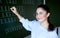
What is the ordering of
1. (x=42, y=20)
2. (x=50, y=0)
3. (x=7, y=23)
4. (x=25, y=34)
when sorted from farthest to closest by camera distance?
1. (x=50, y=0)
2. (x=25, y=34)
3. (x=7, y=23)
4. (x=42, y=20)

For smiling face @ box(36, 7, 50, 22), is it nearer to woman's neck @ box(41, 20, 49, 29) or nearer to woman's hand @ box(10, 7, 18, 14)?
woman's neck @ box(41, 20, 49, 29)

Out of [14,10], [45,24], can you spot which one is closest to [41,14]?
[45,24]

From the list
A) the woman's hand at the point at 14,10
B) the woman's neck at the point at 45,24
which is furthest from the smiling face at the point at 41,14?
the woman's hand at the point at 14,10

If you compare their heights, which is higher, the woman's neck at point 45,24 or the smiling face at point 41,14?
the smiling face at point 41,14

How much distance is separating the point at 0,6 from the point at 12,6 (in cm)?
19

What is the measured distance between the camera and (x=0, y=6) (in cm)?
196

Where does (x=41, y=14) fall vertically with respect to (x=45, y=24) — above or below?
above

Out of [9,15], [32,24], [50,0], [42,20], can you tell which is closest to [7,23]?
[9,15]

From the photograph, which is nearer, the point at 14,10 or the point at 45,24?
the point at 45,24

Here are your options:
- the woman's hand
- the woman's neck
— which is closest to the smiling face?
the woman's neck

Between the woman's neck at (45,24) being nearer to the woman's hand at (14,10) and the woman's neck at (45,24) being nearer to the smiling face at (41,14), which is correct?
the smiling face at (41,14)

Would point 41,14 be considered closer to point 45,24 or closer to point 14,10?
point 45,24

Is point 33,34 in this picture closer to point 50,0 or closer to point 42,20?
point 42,20

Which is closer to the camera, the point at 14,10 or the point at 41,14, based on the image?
the point at 41,14
